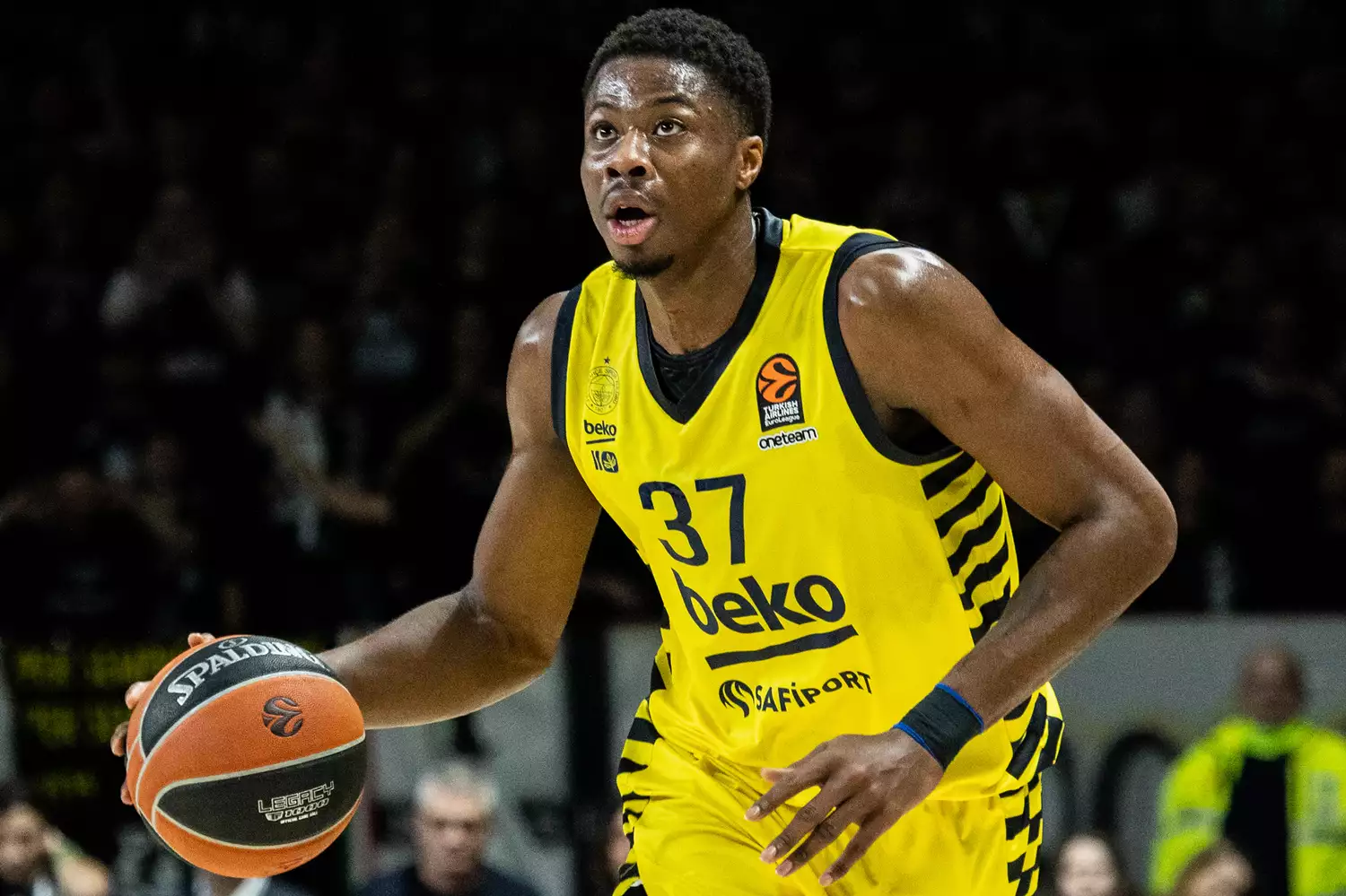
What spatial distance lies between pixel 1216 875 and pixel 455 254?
4798 mm

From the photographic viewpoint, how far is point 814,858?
354 centimetres

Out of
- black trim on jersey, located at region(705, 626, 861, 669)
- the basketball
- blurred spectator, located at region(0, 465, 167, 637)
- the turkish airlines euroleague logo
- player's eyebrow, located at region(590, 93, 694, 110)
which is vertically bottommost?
blurred spectator, located at region(0, 465, 167, 637)

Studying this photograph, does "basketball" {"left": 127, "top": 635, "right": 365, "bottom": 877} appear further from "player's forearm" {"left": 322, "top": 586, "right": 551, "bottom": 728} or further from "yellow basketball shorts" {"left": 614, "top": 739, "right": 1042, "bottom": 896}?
"yellow basketball shorts" {"left": 614, "top": 739, "right": 1042, "bottom": 896}

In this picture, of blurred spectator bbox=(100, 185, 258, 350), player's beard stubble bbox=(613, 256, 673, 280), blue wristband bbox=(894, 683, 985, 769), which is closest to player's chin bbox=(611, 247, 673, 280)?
player's beard stubble bbox=(613, 256, 673, 280)

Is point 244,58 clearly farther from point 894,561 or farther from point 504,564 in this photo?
point 894,561

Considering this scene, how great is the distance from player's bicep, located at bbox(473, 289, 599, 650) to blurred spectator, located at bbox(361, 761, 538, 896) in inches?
115

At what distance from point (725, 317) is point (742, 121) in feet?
1.26

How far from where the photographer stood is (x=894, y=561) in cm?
351

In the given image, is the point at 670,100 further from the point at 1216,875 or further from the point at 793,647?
the point at 1216,875

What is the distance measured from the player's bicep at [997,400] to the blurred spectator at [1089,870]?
148 inches

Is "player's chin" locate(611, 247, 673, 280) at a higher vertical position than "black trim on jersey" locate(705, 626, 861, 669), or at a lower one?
higher

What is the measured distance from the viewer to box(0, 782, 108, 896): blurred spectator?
7262 mm

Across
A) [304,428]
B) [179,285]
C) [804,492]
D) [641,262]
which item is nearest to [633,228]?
[641,262]

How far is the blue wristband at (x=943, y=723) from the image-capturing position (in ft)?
10.1
